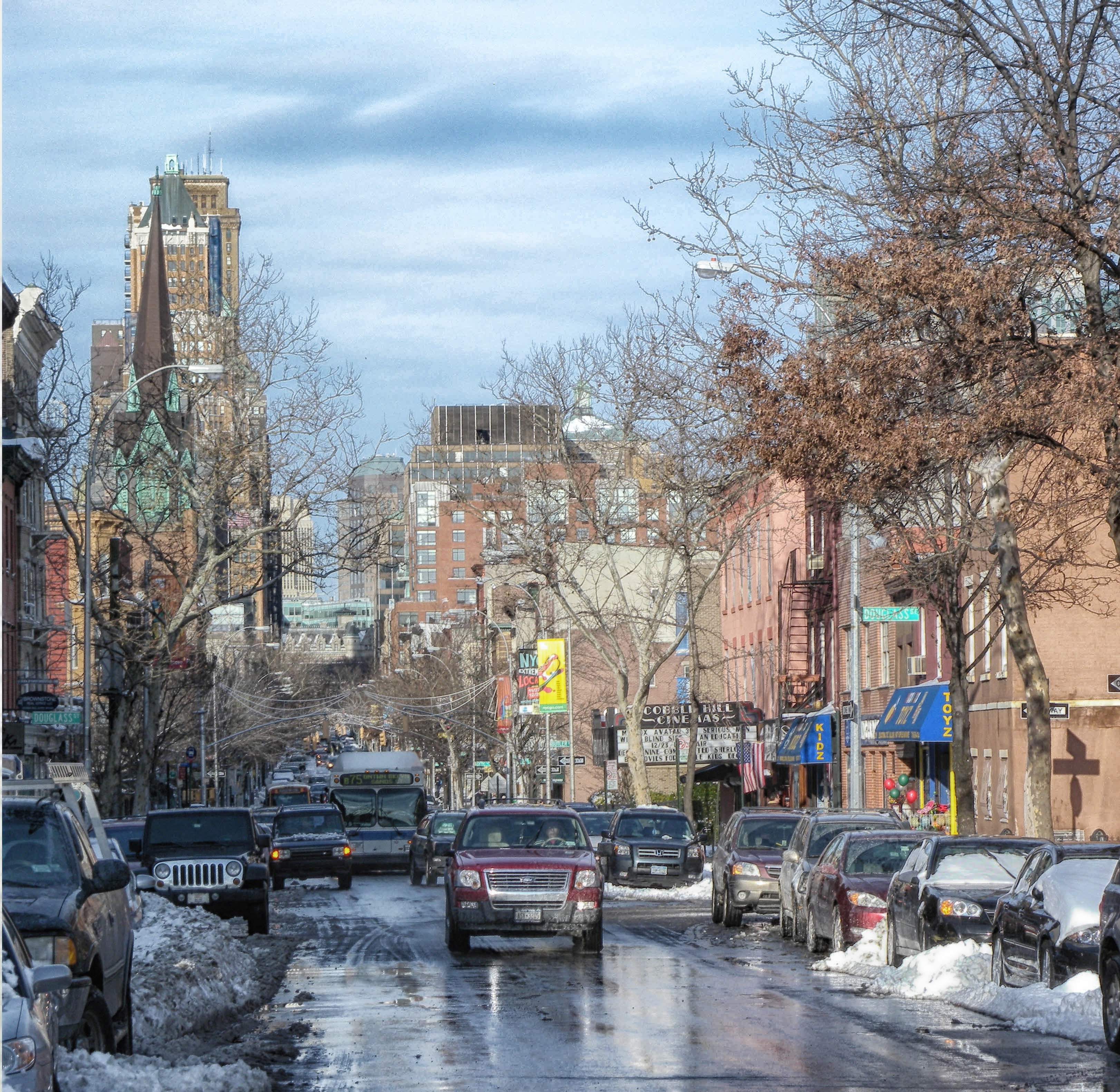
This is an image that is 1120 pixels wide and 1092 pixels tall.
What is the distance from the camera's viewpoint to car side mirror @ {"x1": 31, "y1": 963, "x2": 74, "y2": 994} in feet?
24.7

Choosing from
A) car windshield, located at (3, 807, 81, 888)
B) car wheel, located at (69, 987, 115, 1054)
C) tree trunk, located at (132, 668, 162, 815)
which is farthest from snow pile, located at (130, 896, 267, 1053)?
tree trunk, located at (132, 668, 162, 815)

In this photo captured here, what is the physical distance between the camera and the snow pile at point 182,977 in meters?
13.7

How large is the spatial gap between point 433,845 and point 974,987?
25.6 metres

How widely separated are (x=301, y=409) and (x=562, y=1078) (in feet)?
106

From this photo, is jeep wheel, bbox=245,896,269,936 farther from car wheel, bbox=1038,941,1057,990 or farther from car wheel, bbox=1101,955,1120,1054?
car wheel, bbox=1101,955,1120,1054

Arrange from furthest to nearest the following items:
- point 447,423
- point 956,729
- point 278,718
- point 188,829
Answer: point 447,423 → point 278,718 → point 956,729 → point 188,829

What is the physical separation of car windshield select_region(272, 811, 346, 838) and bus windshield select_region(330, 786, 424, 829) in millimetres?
8170

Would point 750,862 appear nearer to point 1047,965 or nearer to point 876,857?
point 876,857

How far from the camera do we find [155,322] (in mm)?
138125

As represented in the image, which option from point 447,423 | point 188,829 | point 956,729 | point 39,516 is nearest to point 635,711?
point 956,729

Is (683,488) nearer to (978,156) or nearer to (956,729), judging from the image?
(956,729)

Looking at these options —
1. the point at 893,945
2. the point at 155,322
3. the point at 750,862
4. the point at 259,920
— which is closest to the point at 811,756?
the point at 750,862

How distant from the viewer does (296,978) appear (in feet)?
61.5

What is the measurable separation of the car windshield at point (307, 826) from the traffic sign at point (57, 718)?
206 inches
